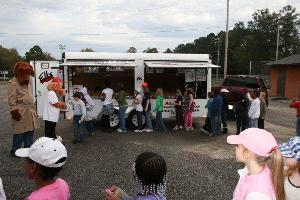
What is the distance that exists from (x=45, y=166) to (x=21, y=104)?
18.4 feet

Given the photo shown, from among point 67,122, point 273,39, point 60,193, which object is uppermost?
point 273,39

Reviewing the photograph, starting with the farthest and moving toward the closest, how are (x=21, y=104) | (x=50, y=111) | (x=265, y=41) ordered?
(x=265, y=41) < (x=50, y=111) < (x=21, y=104)

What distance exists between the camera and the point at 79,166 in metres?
8.02

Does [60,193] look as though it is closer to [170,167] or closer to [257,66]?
[170,167]

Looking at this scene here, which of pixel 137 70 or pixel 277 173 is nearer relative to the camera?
pixel 277 173

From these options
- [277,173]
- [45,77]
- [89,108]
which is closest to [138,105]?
[89,108]

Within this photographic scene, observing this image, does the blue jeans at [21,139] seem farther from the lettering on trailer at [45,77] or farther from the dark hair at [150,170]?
the lettering on trailer at [45,77]

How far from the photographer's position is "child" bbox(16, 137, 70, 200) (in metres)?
2.75

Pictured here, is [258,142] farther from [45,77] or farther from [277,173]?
[45,77]

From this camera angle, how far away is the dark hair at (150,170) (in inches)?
107

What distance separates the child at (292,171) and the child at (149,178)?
1.01 meters

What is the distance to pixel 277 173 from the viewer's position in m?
2.70

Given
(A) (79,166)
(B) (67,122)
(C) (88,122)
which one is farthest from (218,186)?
(B) (67,122)

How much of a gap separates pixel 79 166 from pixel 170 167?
191cm
